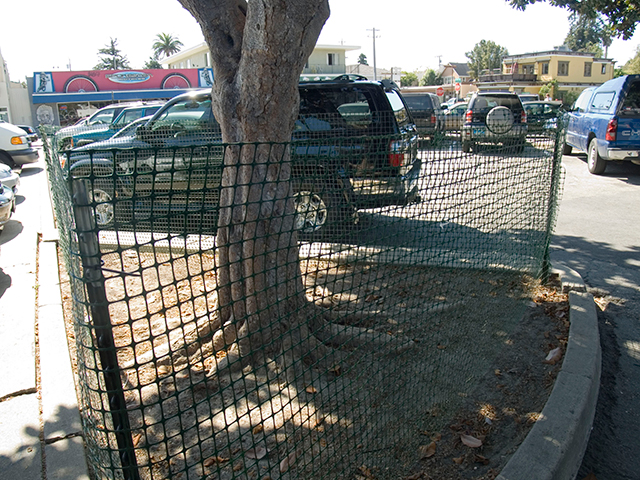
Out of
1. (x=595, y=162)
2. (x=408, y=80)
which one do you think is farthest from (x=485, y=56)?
(x=595, y=162)

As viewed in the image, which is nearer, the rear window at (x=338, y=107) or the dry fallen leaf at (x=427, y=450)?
the dry fallen leaf at (x=427, y=450)

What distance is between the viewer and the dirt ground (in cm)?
275

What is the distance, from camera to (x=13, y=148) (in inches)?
600

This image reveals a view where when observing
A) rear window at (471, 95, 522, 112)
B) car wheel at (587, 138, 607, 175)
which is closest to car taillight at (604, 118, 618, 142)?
car wheel at (587, 138, 607, 175)

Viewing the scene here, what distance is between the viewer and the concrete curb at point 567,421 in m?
2.70

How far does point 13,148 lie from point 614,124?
16.1 metres

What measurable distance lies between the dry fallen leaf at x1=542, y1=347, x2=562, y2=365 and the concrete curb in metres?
0.12

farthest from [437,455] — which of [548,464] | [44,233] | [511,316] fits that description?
[44,233]

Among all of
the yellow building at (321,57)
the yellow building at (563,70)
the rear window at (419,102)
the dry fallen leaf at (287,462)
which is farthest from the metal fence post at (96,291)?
the yellow building at (563,70)

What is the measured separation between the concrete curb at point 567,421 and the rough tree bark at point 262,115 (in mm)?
1135

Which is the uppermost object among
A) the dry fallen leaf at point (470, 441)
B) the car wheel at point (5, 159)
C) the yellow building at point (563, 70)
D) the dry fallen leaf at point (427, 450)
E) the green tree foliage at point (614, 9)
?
the yellow building at point (563, 70)

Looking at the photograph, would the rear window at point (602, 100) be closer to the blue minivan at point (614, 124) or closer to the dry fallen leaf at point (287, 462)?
the blue minivan at point (614, 124)

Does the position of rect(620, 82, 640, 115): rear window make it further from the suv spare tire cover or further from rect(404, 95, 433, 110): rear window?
rect(404, 95, 433, 110): rear window

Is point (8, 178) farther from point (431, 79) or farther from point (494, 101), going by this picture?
point (431, 79)
